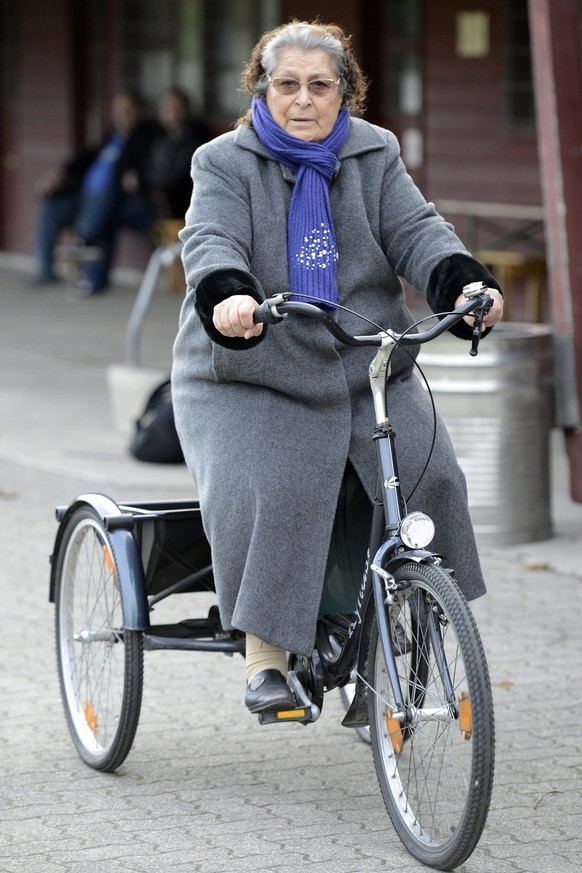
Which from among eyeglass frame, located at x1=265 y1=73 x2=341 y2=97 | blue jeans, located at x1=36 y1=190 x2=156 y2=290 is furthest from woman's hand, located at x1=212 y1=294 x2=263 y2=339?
blue jeans, located at x1=36 y1=190 x2=156 y2=290

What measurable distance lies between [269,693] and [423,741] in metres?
0.41

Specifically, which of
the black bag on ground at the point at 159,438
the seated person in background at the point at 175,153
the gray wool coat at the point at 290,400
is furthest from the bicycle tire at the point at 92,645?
the seated person in background at the point at 175,153

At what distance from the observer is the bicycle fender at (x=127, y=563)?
4.24 metres

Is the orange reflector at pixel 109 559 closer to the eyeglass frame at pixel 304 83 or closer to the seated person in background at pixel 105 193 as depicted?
the eyeglass frame at pixel 304 83

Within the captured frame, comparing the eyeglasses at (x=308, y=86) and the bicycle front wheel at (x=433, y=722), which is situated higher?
the eyeglasses at (x=308, y=86)

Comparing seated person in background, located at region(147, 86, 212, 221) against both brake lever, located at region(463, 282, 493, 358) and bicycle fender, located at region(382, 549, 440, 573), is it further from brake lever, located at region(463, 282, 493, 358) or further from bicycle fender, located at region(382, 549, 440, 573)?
bicycle fender, located at region(382, 549, 440, 573)

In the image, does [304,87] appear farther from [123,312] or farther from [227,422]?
[123,312]

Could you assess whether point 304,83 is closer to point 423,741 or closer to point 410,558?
point 410,558

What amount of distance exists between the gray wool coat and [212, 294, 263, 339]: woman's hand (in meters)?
0.19

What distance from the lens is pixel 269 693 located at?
4.00m

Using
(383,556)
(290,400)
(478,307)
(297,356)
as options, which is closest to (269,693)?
(383,556)

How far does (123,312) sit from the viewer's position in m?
15.5

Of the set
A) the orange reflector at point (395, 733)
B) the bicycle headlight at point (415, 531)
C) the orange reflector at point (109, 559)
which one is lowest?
the orange reflector at point (395, 733)

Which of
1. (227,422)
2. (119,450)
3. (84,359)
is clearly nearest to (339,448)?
(227,422)
